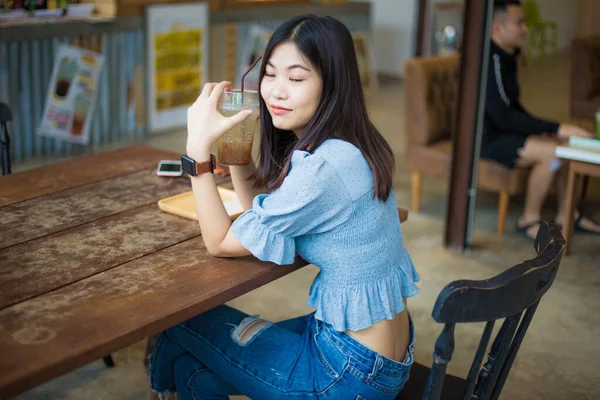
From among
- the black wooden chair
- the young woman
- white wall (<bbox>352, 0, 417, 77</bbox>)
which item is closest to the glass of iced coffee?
the young woman

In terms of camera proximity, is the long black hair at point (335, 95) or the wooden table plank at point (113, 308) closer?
the wooden table plank at point (113, 308)

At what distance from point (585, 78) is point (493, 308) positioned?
267cm

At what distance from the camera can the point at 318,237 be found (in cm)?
175

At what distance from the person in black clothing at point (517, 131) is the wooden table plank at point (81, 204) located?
2.01m

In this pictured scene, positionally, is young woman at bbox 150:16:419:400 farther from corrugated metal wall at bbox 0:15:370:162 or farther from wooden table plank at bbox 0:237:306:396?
corrugated metal wall at bbox 0:15:370:162

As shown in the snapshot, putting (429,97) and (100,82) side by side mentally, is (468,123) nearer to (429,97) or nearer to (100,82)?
(429,97)

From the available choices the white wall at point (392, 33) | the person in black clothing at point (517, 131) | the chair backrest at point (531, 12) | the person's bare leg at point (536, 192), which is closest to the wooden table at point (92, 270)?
the person in black clothing at point (517, 131)

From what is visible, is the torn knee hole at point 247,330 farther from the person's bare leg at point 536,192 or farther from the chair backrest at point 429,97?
the chair backrest at point 429,97

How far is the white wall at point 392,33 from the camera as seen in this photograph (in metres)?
8.27

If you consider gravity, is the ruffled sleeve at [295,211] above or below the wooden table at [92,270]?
above

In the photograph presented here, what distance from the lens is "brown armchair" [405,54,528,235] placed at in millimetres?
4070

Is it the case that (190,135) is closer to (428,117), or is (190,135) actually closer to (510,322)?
(510,322)

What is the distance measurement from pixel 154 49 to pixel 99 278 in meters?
4.37

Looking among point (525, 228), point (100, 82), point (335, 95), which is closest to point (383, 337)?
point (335, 95)
